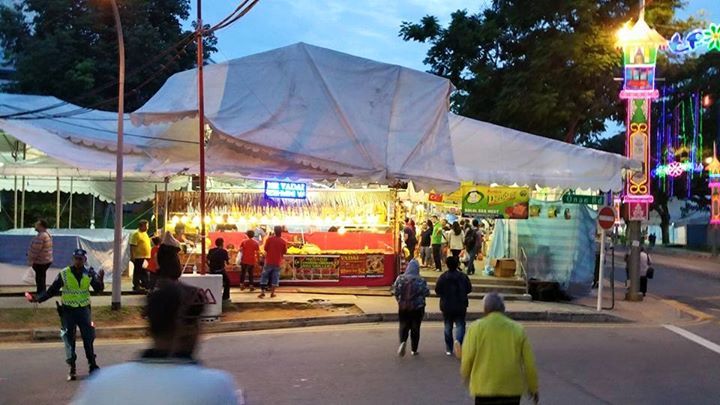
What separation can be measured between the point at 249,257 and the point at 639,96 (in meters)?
12.2

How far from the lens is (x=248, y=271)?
20.2m

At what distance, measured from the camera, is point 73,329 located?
979 centimetres

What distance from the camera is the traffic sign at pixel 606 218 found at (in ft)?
62.9

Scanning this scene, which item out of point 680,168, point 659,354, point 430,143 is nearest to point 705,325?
point 659,354

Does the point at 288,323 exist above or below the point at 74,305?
below

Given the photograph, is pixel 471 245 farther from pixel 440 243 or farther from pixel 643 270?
pixel 643 270

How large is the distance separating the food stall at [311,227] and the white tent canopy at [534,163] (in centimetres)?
284

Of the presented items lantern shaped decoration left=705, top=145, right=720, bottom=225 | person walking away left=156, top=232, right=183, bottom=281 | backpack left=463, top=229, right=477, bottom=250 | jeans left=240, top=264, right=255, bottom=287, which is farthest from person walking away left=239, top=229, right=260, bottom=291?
lantern shaped decoration left=705, top=145, right=720, bottom=225

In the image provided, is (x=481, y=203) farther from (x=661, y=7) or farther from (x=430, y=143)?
(x=661, y=7)

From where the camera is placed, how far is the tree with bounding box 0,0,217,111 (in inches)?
1393

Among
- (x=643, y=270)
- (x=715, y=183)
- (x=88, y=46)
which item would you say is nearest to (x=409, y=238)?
(x=643, y=270)

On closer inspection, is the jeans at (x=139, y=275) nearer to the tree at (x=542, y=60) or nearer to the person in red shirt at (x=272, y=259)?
the person in red shirt at (x=272, y=259)

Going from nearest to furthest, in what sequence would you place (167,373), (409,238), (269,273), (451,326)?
(167,373), (451,326), (269,273), (409,238)

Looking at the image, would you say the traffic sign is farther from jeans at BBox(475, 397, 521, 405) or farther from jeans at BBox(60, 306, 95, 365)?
jeans at BBox(475, 397, 521, 405)
